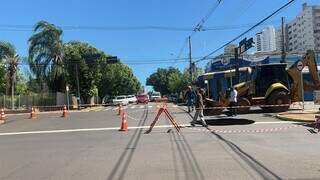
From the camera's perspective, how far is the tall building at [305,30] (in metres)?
68.8

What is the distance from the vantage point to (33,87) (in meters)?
75.2

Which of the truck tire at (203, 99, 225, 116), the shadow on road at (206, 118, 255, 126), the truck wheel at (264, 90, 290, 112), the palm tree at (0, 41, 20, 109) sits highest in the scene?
the palm tree at (0, 41, 20, 109)

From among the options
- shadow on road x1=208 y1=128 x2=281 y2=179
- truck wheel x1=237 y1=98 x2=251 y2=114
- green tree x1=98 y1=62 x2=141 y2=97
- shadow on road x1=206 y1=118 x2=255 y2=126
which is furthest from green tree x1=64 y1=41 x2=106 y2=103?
shadow on road x1=208 y1=128 x2=281 y2=179

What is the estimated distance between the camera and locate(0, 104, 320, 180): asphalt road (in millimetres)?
11914

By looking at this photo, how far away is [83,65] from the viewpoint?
74188 millimetres

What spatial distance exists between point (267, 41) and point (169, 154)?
67.9m

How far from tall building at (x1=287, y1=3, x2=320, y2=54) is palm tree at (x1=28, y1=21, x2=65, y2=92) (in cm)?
2977

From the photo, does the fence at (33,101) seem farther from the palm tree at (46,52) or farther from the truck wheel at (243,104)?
the truck wheel at (243,104)

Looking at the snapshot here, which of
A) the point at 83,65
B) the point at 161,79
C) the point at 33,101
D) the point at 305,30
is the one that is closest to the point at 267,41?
the point at 305,30

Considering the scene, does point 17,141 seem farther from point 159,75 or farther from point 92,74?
point 159,75

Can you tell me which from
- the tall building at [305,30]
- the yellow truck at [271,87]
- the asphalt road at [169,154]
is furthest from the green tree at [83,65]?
the asphalt road at [169,154]

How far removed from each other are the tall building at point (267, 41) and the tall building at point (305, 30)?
96.8 inches

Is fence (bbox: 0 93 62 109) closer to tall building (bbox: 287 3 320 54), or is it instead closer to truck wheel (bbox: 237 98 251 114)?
tall building (bbox: 287 3 320 54)

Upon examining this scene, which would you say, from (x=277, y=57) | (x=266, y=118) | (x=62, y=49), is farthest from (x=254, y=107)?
(x=62, y=49)
